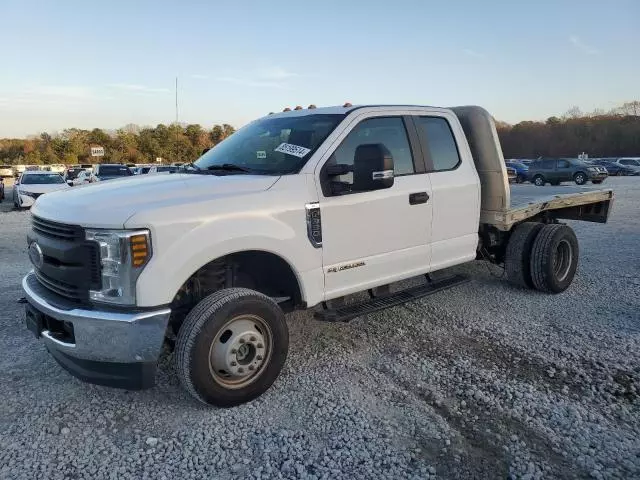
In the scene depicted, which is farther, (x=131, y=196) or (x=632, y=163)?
(x=632, y=163)

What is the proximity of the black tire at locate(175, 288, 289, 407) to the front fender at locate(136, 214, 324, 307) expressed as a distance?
0.26 m

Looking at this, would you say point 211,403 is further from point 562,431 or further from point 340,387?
point 562,431

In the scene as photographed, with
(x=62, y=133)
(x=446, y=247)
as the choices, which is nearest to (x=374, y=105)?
(x=446, y=247)

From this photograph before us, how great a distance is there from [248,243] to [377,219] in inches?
47.6

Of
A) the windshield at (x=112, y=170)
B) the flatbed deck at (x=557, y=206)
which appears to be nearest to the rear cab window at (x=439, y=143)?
the flatbed deck at (x=557, y=206)

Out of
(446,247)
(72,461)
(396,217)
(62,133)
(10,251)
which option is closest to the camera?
(72,461)

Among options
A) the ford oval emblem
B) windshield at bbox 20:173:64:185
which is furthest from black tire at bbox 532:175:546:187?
the ford oval emblem

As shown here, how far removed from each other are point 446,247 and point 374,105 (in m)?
1.48

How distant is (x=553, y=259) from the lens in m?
5.76

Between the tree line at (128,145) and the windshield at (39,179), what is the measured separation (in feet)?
91.1

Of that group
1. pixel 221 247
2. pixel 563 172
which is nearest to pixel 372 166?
pixel 221 247

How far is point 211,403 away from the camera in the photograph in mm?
3283

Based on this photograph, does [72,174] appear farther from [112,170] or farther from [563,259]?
[563,259]

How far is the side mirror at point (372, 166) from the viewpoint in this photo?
3576 millimetres
